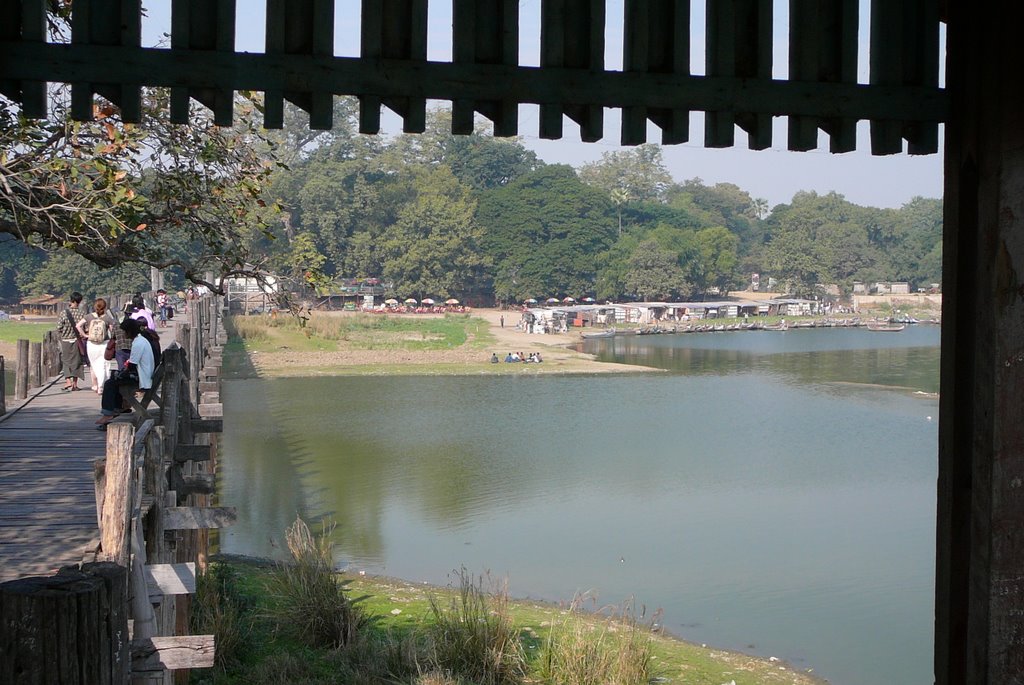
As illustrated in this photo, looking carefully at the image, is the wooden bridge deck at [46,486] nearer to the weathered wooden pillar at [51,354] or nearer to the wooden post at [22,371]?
the wooden post at [22,371]

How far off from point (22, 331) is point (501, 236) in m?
31.2

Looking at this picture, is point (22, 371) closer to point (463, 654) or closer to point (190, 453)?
point (190, 453)

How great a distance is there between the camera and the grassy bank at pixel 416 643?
353 inches

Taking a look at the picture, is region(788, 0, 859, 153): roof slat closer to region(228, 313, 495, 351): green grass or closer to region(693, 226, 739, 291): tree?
region(228, 313, 495, 351): green grass

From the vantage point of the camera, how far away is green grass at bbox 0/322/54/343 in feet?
127

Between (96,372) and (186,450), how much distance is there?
339 centimetres

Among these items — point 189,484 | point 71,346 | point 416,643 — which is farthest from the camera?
point 71,346

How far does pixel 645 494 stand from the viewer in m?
19.8

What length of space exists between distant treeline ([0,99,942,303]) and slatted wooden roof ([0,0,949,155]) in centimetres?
4542

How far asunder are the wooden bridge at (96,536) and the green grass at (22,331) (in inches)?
1056

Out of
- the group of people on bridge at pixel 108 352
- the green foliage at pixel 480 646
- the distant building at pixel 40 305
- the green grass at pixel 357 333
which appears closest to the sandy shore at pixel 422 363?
the green grass at pixel 357 333

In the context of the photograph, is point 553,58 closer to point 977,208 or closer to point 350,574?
point 977,208

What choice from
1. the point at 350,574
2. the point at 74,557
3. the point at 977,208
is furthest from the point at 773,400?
the point at 977,208

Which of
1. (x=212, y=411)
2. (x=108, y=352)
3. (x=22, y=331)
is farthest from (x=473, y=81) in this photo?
(x=22, y=331)
